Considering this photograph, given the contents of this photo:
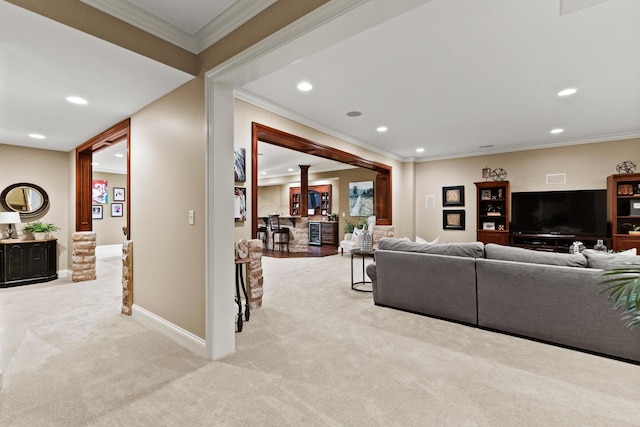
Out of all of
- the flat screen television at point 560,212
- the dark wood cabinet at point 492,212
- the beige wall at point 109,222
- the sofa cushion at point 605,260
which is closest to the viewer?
the sofa cushion at point 605,260

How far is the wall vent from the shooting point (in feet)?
19.7

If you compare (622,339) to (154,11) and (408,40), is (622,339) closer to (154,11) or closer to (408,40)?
(408,40)

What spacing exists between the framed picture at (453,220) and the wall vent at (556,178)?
181 centimetres

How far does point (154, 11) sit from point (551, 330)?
4.13 metres

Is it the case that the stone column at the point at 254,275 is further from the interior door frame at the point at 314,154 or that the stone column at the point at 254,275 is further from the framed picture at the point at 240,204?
the framed picture at the point at 240,204

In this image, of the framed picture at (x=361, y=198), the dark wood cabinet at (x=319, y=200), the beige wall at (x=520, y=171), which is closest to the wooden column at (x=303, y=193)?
the framed picture at (x=361, y=198)

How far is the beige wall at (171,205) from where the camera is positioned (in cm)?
248

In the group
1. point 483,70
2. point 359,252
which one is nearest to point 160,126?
point 359,252

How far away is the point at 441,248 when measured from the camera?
10.7ft

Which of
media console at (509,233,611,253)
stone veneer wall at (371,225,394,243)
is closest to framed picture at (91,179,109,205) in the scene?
stone veneer wall at (371,225,394,243)

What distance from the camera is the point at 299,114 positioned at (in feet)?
14.4

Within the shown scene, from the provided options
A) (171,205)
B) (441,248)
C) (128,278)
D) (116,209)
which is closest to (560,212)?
(441,248)

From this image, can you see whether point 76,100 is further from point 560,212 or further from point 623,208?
point 623,208

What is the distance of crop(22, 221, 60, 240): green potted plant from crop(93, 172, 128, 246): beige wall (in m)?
2.86
